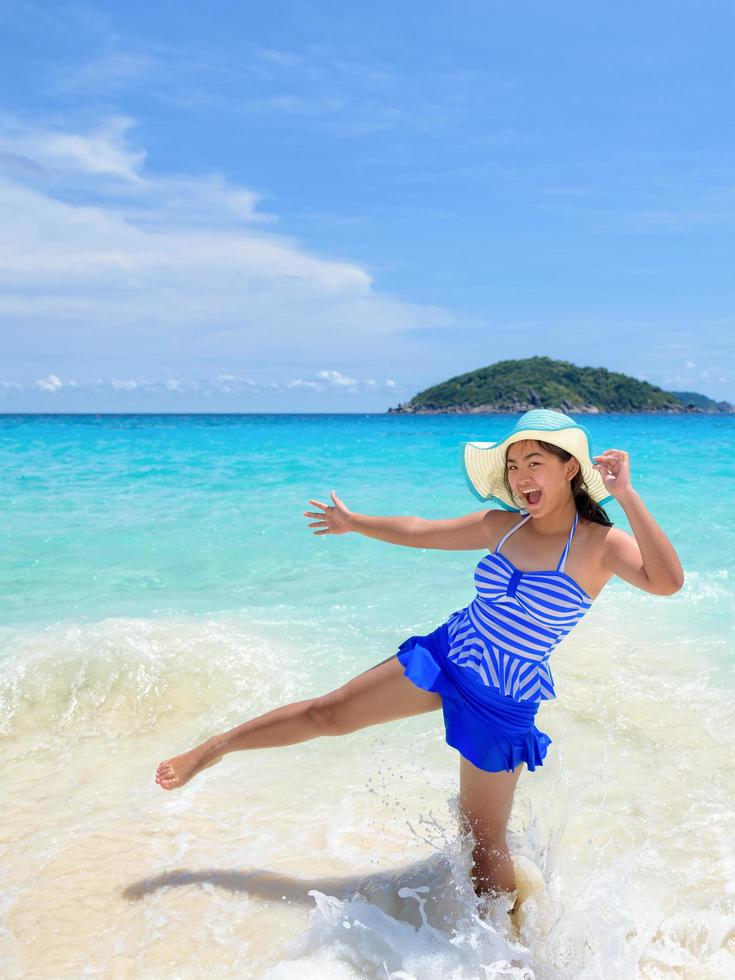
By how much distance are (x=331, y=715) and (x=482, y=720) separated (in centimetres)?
61

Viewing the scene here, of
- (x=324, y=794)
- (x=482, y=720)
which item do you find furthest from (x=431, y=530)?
(x=324, y=794)

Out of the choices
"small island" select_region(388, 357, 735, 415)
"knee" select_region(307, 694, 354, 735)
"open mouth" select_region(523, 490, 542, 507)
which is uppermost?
"small island" select_region(388, 357, 735, 415)

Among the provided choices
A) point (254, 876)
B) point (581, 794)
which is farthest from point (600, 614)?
point (254, 876)

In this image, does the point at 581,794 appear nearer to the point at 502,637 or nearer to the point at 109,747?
the point at 502,637

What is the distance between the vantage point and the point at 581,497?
10.5ft

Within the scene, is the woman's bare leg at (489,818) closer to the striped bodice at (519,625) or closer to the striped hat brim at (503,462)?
the striped bodice at (519,625)

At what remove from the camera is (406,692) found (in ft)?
10.3

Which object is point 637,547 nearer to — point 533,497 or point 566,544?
point 566,544

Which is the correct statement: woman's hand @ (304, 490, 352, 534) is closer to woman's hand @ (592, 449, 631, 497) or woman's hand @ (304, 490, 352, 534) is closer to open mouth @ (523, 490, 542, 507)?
open mouth @ (523, 490, 542, 507)

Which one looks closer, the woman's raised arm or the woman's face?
the woman's raised arm

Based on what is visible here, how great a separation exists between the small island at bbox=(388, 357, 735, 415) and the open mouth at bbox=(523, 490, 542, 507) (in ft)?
272

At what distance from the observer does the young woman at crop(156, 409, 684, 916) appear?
298 cm

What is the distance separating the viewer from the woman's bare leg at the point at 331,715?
3164 millimetres

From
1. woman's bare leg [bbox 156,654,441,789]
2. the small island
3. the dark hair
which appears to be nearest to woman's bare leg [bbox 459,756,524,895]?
woman's bare leg [bbox 156,654,441,789]
